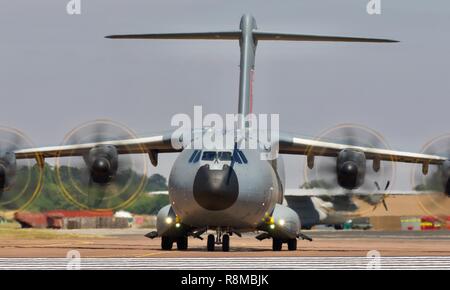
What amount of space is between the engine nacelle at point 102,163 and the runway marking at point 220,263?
7.58 m

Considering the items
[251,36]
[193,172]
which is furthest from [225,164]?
[251,36]

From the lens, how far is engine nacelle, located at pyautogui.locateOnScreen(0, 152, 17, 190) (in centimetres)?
3061

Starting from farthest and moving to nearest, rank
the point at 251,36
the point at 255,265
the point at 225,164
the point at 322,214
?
the point at 322,214, the point at 251,36, the point at 225,164, the point at 255,265

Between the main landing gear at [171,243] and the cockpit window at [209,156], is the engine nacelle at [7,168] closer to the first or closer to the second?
the main landing gear at [171,243]

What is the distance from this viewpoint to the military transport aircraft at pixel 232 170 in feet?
87.0

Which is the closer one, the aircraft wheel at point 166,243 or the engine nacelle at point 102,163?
the engine nacelle at point 102,163

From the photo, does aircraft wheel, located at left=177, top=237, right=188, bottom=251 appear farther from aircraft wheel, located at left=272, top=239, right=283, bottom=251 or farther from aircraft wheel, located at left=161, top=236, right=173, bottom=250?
aircraft wheel, located at left=272, top=239, right=283, bottom=251

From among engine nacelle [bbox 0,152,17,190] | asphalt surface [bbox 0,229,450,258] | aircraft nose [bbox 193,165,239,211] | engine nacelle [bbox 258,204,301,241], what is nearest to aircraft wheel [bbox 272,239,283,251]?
engine nacelle [bbox 258,204,301,241]

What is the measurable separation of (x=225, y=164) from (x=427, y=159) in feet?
28.4

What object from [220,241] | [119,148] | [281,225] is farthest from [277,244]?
[119,148]

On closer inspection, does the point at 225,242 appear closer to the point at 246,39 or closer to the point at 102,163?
the point at 102,163

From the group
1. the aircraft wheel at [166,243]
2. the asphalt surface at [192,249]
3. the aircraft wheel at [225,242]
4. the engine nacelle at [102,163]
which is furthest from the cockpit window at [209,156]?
the aircraft wheel at [166,243]
